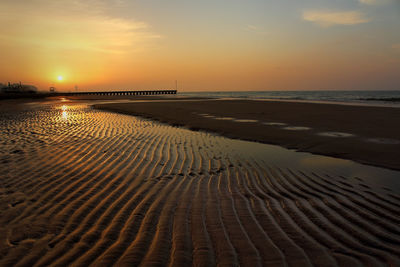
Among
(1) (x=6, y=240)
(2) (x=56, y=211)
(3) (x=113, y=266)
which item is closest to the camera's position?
(3) (x=113, y=266)

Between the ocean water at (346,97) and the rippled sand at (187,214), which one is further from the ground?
A: the ocean water at (346,97)

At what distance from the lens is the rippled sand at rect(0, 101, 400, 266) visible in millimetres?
2844

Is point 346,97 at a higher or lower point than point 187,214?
higher

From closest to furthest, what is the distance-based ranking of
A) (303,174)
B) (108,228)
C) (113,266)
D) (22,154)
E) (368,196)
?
(113,266), (108,228), (368,196), (303,174), (22,154)

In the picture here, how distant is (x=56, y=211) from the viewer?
388cm

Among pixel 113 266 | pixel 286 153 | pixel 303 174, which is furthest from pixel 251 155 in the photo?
pixel 113 266

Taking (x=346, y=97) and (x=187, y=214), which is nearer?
(x=187, y=214)

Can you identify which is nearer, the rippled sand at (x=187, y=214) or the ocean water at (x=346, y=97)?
the rippled sand at (x=187, y=214)

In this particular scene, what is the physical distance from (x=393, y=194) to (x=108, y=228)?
4818 mm

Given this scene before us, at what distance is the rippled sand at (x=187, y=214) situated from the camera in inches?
112

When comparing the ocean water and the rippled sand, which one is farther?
the ocean water

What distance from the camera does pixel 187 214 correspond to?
3889 millimetres

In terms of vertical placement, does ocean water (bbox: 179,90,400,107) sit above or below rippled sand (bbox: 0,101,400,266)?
above

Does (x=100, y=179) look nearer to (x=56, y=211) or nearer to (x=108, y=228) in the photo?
(x=56, y=211)
